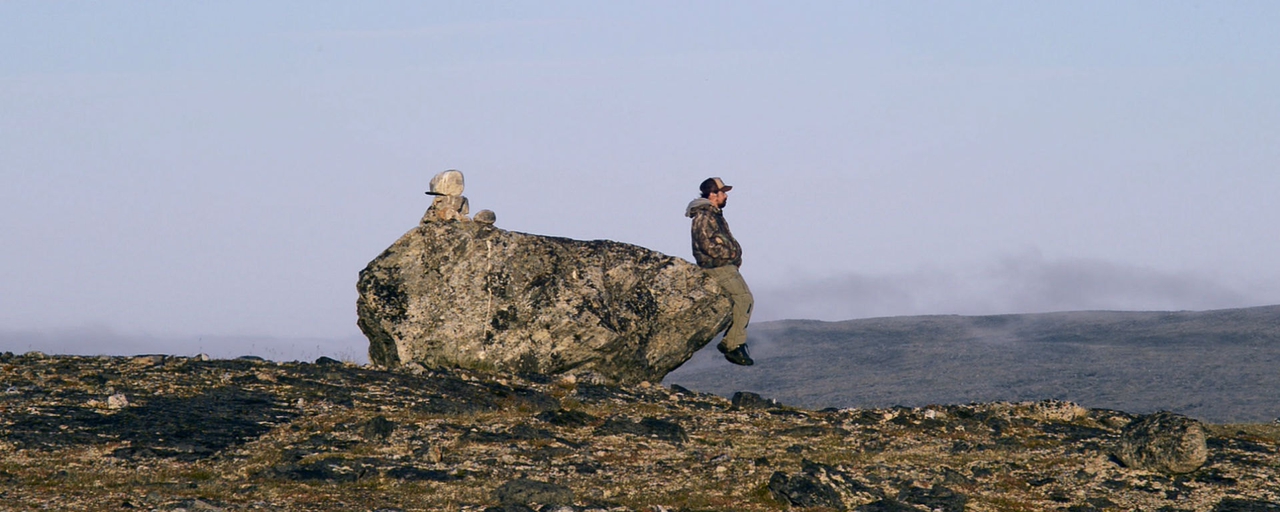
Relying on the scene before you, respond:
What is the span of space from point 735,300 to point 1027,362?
4172 centimetres

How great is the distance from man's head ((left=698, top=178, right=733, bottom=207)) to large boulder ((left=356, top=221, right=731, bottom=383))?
4.27ft

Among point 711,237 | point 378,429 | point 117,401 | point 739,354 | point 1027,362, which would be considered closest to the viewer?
point 378,429

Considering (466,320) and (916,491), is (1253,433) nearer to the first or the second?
(916,491)

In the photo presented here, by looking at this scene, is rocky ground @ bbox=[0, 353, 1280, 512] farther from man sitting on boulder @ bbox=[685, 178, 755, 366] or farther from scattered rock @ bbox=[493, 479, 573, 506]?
man sitting on boulder @ bbox=[685, 178, 755, 366]

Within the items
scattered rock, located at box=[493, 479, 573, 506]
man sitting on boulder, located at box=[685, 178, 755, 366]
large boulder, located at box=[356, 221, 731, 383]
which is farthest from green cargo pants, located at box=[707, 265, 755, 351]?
scattered rock, located at box=[493, 479, 573, 506]

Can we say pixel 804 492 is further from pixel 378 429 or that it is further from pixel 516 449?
pixel 378 429

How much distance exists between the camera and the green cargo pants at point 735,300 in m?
25.3

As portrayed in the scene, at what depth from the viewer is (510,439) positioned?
1853 centimetres

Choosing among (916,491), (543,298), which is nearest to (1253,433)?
(916,491)

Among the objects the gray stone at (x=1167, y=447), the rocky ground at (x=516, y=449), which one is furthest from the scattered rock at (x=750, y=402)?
the gray stone at (x=1167, y=447)

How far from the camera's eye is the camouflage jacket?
82.4ft

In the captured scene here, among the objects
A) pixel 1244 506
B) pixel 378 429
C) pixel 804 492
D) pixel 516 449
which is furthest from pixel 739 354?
pixel 1244 506

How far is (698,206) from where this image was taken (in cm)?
2520

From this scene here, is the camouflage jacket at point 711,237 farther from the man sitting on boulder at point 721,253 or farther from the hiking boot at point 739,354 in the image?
the hiking boot at point 739,354
